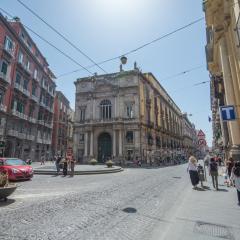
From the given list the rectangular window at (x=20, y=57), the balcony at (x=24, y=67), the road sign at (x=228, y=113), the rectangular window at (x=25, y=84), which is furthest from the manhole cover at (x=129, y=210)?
the rectangular window at (x=25, y=84)

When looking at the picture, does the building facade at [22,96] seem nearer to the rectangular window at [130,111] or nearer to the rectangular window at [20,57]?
the rectangular window at [20,57]

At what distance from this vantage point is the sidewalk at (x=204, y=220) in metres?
3.95

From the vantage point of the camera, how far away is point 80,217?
5051mm

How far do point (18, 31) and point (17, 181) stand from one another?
1203 inches

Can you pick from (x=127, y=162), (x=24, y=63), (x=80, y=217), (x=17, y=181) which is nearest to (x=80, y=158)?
(x=127, y=162)

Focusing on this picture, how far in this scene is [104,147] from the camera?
3900 cm

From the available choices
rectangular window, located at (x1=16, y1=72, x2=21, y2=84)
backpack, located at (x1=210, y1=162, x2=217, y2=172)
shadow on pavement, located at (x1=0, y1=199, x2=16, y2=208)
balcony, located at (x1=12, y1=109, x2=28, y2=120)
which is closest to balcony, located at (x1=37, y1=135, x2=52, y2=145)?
balcony, located at (x1=12, y1=109, x2=28, y2=120)

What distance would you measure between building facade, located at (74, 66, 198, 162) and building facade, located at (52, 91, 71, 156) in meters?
10.4

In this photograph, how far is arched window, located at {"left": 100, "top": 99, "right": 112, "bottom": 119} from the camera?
40.4 meters

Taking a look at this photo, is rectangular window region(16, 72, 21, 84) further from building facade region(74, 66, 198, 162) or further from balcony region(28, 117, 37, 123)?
building facade region(74, 66, 198, 162)

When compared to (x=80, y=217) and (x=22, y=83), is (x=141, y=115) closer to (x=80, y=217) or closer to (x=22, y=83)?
(x=22, y=83)

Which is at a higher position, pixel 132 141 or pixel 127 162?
pixel 132 141

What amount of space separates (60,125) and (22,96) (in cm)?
2042

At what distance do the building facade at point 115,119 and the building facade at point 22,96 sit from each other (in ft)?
24.5
